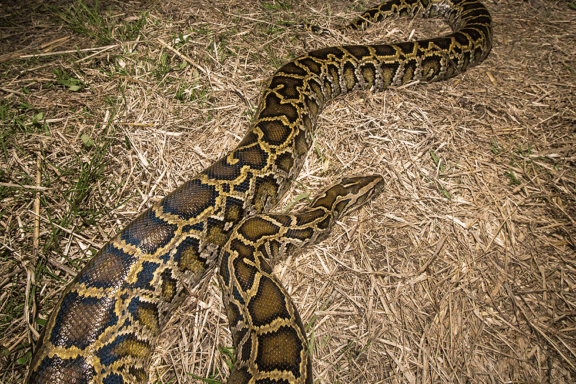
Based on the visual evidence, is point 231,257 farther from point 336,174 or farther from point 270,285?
point 336,174

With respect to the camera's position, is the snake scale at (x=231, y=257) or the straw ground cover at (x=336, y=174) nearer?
the snake scale at (x=231, y=257)

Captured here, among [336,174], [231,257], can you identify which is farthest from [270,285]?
[336,174]

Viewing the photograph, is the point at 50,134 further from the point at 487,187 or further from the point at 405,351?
the point at 487,187

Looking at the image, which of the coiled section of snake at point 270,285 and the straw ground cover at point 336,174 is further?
the straw ground cover at point 336,174

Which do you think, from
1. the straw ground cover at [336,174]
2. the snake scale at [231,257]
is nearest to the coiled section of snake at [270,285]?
the snake scale at [231,257]

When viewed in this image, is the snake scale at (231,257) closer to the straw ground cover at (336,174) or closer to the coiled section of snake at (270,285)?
the coiled section of snake at (270,285)
